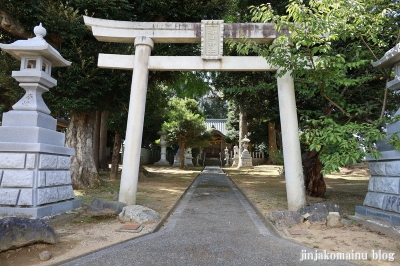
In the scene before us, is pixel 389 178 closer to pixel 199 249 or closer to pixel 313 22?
pixel 313 22

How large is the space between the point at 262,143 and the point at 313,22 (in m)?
26.0

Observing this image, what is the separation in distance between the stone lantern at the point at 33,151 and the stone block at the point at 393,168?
20.8 feet

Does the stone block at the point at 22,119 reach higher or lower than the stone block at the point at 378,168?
higher

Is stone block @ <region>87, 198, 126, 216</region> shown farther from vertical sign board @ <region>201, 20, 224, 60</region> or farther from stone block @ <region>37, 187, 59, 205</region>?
vertical sign board @ <region>201, 20, 224, 60</region>

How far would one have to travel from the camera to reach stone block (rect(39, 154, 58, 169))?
530cm

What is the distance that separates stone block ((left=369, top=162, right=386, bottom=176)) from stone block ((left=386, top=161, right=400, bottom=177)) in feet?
0.40

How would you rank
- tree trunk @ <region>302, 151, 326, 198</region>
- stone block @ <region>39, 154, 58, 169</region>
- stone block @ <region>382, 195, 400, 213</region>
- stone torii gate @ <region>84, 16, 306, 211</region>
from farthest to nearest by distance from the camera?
tree trunk @ <region>302, 151, 326, 198</region> → stone torii gate @ <region>84, 16, 306, 211</region> → stone block @ <region>39, 154, 58, 169</region> → stone block @ <region>382, 195, 400, 213</region>

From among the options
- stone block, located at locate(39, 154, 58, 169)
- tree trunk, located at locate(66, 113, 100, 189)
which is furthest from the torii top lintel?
tree trunk, located at locate(66, 113, 100, 189)

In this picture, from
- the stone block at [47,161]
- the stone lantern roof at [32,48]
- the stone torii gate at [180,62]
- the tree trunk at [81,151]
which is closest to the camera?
the stone block at [47,161]

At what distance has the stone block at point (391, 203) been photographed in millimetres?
4604

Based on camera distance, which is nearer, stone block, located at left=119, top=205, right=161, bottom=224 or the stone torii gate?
stone block, located at left=119, top=205, right=161, bottom=224

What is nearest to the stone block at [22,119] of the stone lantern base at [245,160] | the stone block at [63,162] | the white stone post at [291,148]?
A: the stone block at [63,162]

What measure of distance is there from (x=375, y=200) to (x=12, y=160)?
6965mm

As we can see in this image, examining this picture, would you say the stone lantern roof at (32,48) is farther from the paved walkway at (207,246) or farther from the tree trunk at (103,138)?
the tree trunk at (103,138)
